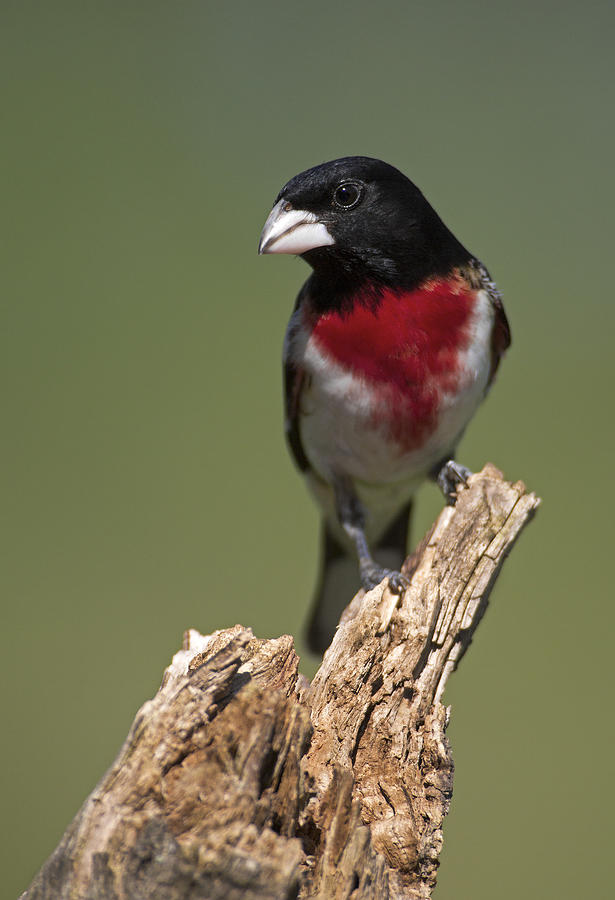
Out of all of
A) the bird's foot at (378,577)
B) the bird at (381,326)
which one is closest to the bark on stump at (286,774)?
the bird's foot at (378,577)

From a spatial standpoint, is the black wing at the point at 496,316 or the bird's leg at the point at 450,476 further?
the bird's leg at the point at 450,476

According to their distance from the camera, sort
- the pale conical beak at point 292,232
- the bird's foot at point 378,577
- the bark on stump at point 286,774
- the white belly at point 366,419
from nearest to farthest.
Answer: the bark on stump at point 286,774 < the bird's foot at point 378,577 < the pale conical beak at point 292,232 < the white belly at point 366,419

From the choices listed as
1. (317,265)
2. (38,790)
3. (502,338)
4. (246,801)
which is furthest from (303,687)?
(38,790)

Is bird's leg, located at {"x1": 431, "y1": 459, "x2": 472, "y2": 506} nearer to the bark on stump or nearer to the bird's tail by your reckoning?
the bird's tail

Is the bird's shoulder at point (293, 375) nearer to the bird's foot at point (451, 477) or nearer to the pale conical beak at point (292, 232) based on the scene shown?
the pale conical beak at point (292, 232)

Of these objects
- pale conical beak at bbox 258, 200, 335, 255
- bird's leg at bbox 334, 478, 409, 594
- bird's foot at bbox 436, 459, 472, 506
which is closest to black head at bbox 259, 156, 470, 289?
pale conical beak at bbox 258, 200, 335, 255

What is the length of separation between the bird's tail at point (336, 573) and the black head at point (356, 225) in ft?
5.59

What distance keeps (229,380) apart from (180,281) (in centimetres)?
184

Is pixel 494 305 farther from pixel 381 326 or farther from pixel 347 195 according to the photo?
pixel 347 195

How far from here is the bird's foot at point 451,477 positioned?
13.7 ft

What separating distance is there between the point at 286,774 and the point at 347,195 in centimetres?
235

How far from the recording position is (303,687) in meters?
2.67

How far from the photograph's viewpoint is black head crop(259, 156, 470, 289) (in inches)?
141

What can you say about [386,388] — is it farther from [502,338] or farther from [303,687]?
[303,687]
